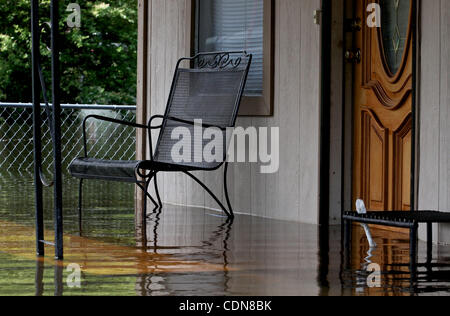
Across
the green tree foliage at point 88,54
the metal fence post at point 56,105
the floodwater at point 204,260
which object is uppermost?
the green tree foliage at point 88,54

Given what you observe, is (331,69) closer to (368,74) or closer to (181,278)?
(368,74)

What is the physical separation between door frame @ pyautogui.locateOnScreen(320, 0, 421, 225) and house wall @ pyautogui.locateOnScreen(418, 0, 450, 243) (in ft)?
2.90

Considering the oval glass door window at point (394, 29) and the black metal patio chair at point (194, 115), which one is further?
the black metal patio chair at point (194, 115)

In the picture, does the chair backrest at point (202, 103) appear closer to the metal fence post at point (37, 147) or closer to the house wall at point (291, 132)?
the house wall at point (291, 132)

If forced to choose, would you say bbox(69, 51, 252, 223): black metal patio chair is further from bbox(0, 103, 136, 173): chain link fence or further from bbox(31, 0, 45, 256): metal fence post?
bbox(0, 103, 136, 173): chain link fence

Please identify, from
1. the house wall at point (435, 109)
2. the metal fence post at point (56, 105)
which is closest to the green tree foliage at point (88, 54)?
the house wall at point (435, 109)

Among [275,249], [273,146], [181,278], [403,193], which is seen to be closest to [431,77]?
[403,193]

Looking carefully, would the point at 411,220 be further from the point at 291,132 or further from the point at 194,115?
the point at 194,115

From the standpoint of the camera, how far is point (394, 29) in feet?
16.9

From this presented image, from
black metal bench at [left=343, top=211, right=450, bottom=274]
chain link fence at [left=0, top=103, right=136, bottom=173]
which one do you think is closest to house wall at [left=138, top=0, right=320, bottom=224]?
black metal bench at [left=343, top=211, right=450, bottom=274]

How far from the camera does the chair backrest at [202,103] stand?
5.89m

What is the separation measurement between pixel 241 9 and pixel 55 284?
354 centimetres

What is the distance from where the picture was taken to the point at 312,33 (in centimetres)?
547

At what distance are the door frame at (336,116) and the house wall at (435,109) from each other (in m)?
0.88
